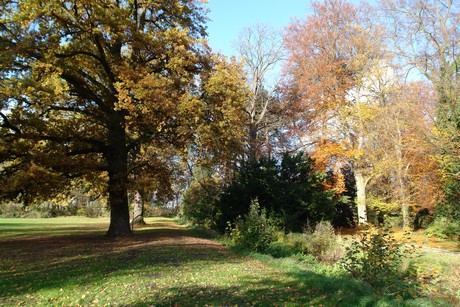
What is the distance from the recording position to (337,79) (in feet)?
87.9

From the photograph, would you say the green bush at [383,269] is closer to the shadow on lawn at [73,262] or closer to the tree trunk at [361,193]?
the shadow on lawn at [73,262]

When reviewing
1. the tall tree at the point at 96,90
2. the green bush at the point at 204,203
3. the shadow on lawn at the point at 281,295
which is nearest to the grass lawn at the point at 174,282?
the shadow on lawn at the point at 281,295

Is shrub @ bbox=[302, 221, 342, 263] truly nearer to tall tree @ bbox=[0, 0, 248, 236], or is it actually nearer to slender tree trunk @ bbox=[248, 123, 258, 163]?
tall tree @ bbox=[0, 0, 248, 236]

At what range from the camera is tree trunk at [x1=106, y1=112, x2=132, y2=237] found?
17.2m

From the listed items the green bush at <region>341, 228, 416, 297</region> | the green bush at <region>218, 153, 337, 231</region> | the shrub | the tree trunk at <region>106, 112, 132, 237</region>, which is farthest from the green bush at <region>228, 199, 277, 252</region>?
the tree trunk at <region>106, 112, 132, 237</region>

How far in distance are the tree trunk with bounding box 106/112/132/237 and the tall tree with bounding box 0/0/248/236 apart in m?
0.05

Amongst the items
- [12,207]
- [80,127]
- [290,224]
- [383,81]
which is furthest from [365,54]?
[12,207]

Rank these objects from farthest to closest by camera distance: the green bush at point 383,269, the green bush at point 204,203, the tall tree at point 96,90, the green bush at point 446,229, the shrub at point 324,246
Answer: the green bush at point 204,203 < the green bush at point 446,229 < the tall tree at point 96,90 < the shrub at point 324,246 < the green bush at point 383,269

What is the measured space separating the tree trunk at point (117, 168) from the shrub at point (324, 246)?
965cm

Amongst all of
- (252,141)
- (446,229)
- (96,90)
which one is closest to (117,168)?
(96,90)

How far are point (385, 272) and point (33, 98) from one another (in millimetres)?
13782

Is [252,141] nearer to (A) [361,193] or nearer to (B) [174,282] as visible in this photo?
(A) [361,193]

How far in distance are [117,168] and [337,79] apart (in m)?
18.2

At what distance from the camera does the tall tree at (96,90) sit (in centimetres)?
1375
